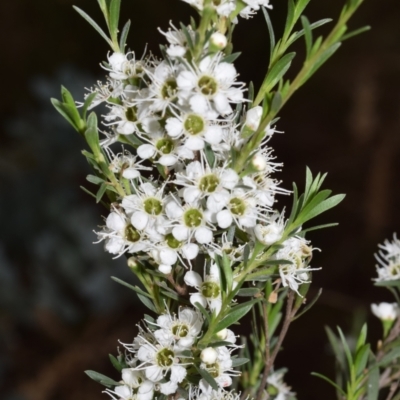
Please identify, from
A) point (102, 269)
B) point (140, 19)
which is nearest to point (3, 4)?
point (140, 19)

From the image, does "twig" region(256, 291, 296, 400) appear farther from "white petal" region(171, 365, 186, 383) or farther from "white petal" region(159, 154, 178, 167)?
"white petal" region(159, 154, 178, 167)

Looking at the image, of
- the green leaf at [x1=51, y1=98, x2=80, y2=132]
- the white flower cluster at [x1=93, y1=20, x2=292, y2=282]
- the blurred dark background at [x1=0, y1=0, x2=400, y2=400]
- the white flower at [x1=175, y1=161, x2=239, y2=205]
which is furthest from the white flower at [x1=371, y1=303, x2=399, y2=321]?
the blurred dark background at [x1=0, y1=0, x2=400, y2=400]

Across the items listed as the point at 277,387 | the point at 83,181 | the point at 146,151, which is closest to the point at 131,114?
the point at 146,151

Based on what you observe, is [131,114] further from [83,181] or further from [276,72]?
[83,181]

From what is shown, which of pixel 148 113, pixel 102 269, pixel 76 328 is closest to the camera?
pixel 148 113

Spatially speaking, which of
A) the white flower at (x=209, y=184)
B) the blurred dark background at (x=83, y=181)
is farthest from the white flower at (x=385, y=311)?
the blurred dark background at (x=83, y=181)

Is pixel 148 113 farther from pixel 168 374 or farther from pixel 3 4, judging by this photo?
pixel 3 4
